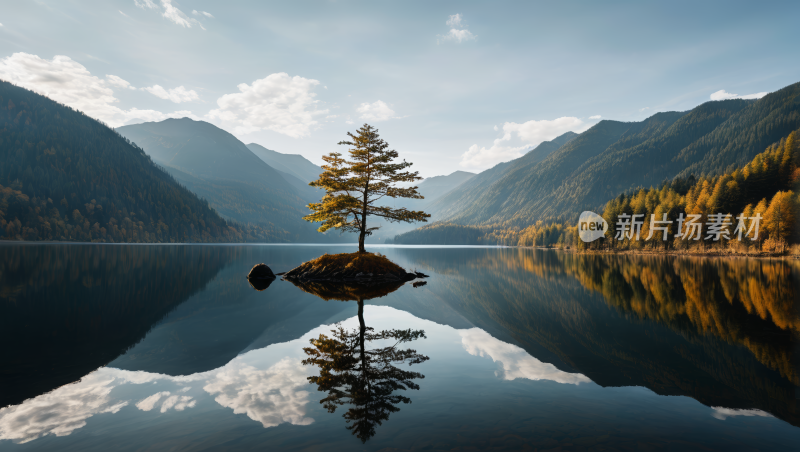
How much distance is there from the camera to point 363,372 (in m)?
11.1

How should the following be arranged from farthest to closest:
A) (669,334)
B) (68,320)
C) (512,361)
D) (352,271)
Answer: (352,271)
(68,320)
(669,334)
(512,361)

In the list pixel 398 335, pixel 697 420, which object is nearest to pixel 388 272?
pixel 398 335

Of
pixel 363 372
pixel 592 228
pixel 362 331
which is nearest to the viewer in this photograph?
pixel 363 372

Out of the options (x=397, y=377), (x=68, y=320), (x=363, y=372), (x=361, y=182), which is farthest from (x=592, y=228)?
(x=68, y=320)

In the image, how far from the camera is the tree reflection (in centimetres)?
841

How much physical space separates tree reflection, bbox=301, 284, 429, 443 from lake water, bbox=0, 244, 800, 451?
0.07 m

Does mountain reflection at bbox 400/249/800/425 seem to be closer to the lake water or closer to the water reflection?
the lake water

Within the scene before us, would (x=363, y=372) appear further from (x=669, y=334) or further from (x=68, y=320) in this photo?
(x=68, y=320)

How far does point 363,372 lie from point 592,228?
458 feet

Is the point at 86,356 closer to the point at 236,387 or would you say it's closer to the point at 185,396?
the point at 185,396

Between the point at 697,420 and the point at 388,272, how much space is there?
35.1 meters

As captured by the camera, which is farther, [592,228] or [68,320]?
[592,228]

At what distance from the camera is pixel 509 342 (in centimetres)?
1587

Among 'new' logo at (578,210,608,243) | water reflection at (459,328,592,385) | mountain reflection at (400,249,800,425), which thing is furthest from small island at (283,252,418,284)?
'new' logo at (578,210,608,243)
